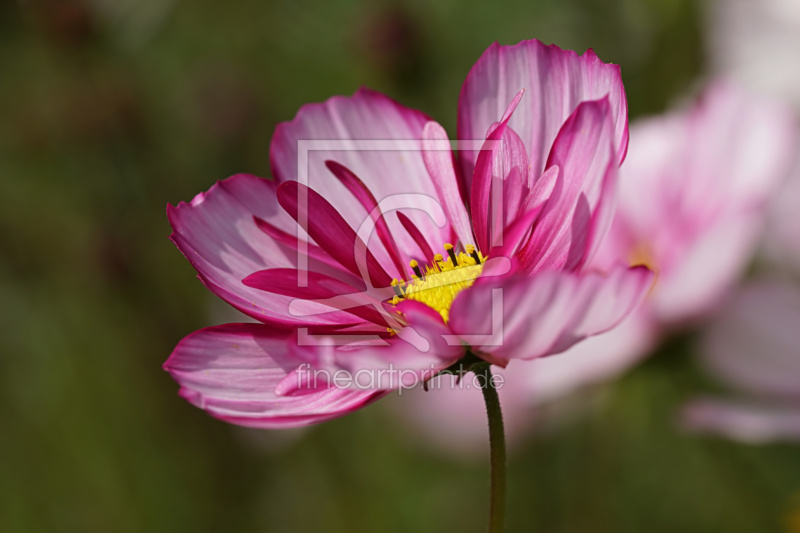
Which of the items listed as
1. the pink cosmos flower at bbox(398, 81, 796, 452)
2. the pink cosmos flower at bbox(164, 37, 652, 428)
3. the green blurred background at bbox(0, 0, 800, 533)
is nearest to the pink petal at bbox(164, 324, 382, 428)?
the pink cosmos flower at bbox(164, 37, 652, 428)

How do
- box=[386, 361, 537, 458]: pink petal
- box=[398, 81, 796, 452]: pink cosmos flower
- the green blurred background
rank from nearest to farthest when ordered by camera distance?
1. box=[398, 81, 796, 452]: pink cosmos flower
2. box=[386, 361, 537, 458]: pink petal
3. the green blurred background

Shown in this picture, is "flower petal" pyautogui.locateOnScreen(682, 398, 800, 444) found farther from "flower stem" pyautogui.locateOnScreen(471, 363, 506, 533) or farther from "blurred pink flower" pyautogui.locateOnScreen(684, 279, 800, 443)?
"flower stem" pyautogui.locateOnScreen(471, 363, 506, 533)

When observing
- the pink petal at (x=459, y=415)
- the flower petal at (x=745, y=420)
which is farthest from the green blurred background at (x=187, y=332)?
the flower petal at (x=745, y=420)

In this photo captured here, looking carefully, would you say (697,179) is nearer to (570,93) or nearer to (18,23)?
(570,93)

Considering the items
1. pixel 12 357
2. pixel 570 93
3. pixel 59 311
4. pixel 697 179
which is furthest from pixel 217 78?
pixel 570 93

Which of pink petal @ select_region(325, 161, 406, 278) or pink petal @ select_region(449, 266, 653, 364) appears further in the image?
pink petal @ select_region(325, 161, 406, 278)

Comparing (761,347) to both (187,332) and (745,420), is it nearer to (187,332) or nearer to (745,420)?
(745,420)

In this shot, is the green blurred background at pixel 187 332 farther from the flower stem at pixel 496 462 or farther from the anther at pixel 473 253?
the flower stem at pixel 496 462
